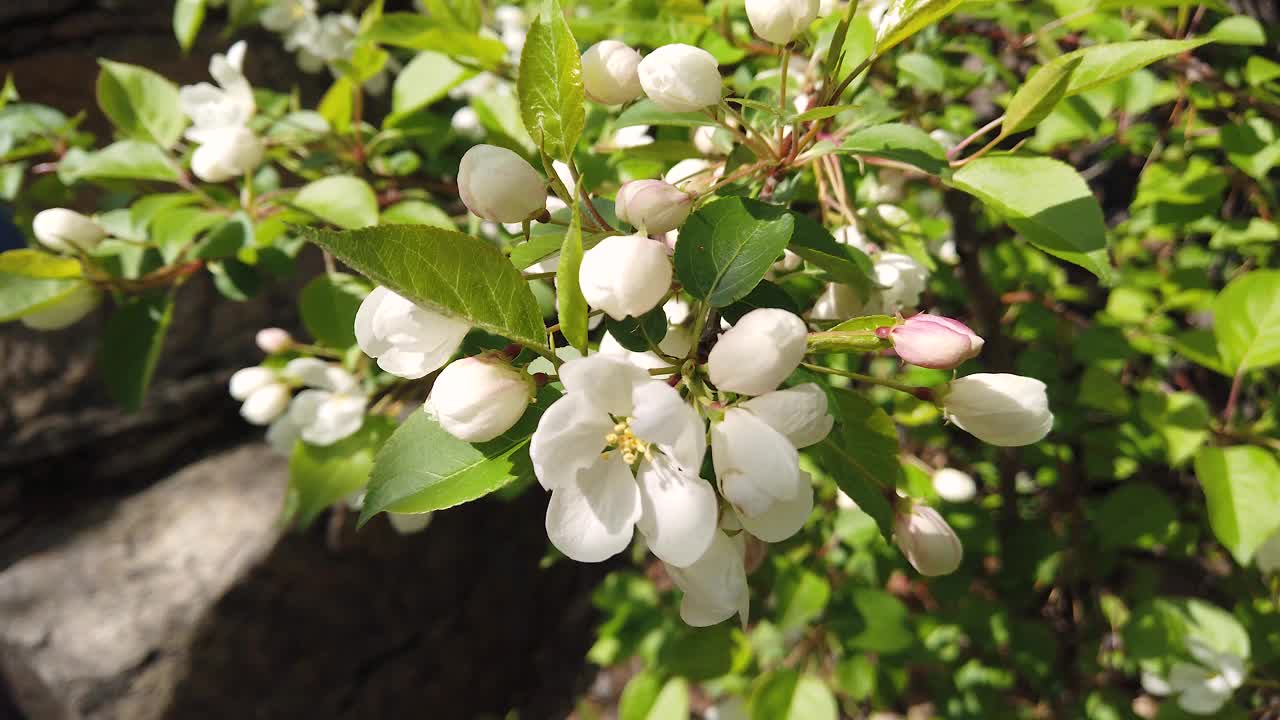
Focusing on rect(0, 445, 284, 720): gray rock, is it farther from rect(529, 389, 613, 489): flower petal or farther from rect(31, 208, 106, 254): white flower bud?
rect(529, 389, 613, 489): flower petal

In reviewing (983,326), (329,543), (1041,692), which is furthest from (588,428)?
(329,543)

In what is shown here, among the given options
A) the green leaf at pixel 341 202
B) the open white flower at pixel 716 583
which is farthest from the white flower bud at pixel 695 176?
the green leaf at pixel 341 202

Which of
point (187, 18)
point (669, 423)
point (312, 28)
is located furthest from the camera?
point (312, 28)

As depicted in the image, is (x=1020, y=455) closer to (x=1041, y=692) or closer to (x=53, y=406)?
(x=1041, y=692)

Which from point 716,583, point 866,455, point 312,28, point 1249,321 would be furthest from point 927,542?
point 312,28

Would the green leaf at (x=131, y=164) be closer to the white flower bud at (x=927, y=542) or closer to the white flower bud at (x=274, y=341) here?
the white flower bud at (x=274, y=341)

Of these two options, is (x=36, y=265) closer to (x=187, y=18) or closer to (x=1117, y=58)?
(x=187, y=18)
